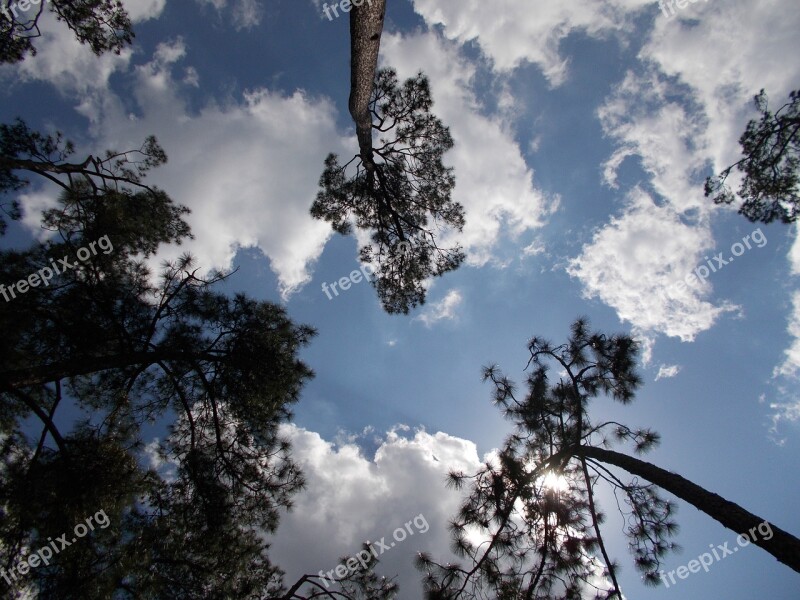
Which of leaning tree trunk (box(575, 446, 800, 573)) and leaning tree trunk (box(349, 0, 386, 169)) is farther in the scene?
leaning tree trunk (box(349, 0, 386, 169))

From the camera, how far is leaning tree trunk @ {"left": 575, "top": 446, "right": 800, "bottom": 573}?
2.99 m

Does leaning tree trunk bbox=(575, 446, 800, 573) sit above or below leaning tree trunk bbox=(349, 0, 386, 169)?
below

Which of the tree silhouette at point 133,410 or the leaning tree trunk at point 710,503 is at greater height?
the tree silhouette at point 133,410

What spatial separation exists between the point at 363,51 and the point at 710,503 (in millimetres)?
6646

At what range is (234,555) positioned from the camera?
5316mm

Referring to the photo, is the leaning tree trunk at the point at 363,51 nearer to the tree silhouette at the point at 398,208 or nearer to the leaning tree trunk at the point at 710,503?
the tree silhouette at the point at 398,208

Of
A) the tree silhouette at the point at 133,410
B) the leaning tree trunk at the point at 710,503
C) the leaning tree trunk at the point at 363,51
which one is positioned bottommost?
the leaning tree trunk at the point at 710,503

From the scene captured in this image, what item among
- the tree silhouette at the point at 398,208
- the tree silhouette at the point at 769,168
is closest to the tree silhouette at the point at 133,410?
the tree silhouette at the point at 398,208

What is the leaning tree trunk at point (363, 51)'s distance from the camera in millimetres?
4441

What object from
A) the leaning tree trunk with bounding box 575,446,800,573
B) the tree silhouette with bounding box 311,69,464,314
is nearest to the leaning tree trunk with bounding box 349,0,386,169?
the tree silhouette with bounding box 311,69,464,314

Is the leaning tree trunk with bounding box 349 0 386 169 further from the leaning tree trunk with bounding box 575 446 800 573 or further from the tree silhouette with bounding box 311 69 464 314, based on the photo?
the leaning tree trunk with bounding box 575 446 800 573

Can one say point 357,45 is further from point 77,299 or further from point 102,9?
point 77,299

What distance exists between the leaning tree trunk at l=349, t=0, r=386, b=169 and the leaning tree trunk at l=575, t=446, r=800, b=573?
19.8ft

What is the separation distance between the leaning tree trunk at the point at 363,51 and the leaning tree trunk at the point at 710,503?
238 inches
